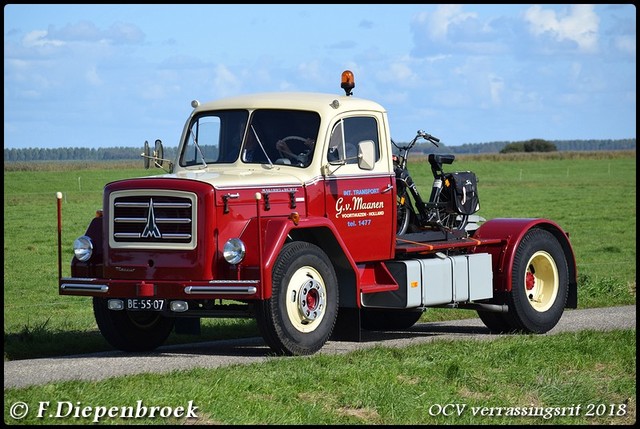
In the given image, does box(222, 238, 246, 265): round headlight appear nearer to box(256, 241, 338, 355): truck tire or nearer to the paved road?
box(256, 241, 338, 355): truck tire

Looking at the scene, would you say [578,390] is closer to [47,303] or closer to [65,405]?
[65,405]

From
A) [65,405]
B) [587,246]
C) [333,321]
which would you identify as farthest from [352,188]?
[587,246]

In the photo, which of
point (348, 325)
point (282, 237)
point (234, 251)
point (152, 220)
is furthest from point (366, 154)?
point (152, 220)

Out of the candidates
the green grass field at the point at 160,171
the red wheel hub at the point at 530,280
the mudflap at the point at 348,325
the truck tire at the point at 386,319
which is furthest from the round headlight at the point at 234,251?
the red wheel hub at the point at 530,280

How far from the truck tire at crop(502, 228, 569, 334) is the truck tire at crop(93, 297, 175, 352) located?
431cm

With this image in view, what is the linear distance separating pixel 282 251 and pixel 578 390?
11.2ft

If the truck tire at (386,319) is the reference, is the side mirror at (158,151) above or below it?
above

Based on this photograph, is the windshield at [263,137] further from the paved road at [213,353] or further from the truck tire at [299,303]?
the paved road at [213,353]

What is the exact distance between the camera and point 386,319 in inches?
649

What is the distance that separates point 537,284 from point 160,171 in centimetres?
1849

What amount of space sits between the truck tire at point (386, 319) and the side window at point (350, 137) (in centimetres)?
274
